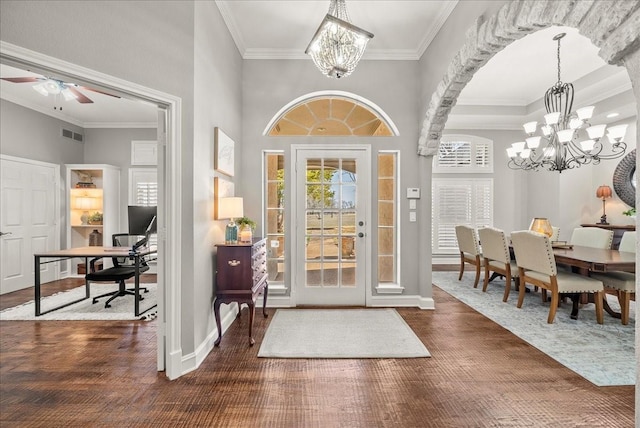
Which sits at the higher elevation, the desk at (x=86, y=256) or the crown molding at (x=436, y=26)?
the crown molding at (x=436, y=26)

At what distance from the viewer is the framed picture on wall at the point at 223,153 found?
3074 mm

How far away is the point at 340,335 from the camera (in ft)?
10.6

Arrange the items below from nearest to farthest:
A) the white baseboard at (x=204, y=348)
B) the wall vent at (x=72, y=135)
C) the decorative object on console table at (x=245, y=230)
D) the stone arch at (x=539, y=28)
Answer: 1. the stone arch at (x=539, y=28)
2. the white baseboard at (x=204, y=348)
3. the decorative object on console table at (x=245, y=230)
4. the wall vent at (x=72, y=135)

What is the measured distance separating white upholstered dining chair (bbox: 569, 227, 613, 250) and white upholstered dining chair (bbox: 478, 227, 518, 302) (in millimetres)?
1045

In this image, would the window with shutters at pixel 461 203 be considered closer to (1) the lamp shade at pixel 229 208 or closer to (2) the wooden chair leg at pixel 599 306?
(2) the wooden chair leg at pixel 599 306

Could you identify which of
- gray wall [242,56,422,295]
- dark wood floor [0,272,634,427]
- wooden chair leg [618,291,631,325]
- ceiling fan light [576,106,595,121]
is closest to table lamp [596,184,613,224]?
ceiling fan light [576,106,595,121]

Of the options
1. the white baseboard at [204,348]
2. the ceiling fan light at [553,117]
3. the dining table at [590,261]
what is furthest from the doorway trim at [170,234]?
the ceiling fan light at [553,117]

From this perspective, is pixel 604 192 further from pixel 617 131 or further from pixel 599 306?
pixel 599 306

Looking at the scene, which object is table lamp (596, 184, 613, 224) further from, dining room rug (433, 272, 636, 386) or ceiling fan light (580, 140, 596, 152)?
ceiling fan light (580, 140, 596, 152)

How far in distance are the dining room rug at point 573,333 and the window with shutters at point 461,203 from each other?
251 cm

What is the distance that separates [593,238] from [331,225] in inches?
147

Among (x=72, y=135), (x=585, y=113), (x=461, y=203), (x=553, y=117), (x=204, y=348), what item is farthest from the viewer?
(x=461, y=203)

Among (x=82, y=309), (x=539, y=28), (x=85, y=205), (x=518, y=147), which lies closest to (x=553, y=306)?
(x=518, y=147)

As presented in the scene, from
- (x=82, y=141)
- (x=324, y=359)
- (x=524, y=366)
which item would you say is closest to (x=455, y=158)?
(x=524, y=366)
